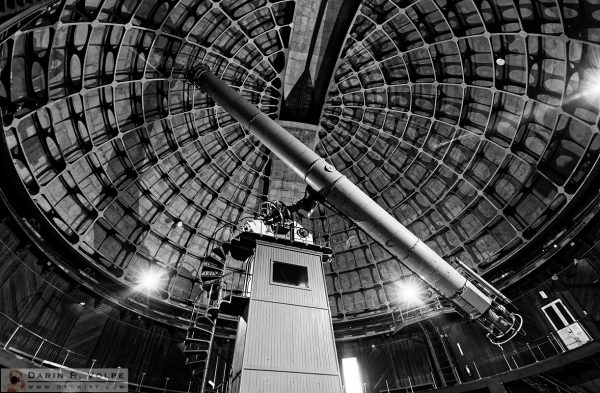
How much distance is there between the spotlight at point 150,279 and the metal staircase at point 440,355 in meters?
20.0

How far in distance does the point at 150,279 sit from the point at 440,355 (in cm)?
2174

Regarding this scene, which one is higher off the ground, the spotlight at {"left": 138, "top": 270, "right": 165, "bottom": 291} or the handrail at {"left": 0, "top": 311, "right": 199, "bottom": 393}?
the spotlight at {"left": 138, "top": 270, "right": 165, "bottom": 291}

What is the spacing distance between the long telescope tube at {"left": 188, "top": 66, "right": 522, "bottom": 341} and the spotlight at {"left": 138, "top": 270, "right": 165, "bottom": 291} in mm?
14813

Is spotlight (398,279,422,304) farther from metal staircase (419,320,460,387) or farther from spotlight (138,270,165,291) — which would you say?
spotlight (138,270,165,291)

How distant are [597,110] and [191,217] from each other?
28.6 m

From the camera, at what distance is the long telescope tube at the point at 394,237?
13719 mm

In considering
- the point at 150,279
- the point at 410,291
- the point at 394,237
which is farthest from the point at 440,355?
the point at 150,279

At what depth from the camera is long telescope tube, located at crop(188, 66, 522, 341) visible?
13.7 metres

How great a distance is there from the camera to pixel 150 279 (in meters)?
23.9

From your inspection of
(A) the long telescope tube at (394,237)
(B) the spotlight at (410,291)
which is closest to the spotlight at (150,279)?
(A) the long telescope tube at (394,237)

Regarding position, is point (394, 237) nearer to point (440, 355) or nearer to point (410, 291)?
point (440, 355)

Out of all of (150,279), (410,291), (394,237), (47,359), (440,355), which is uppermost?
(150,279)

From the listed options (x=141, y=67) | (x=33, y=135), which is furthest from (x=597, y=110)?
(x=33, y=135)

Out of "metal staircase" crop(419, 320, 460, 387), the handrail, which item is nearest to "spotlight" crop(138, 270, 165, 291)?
the handrail
